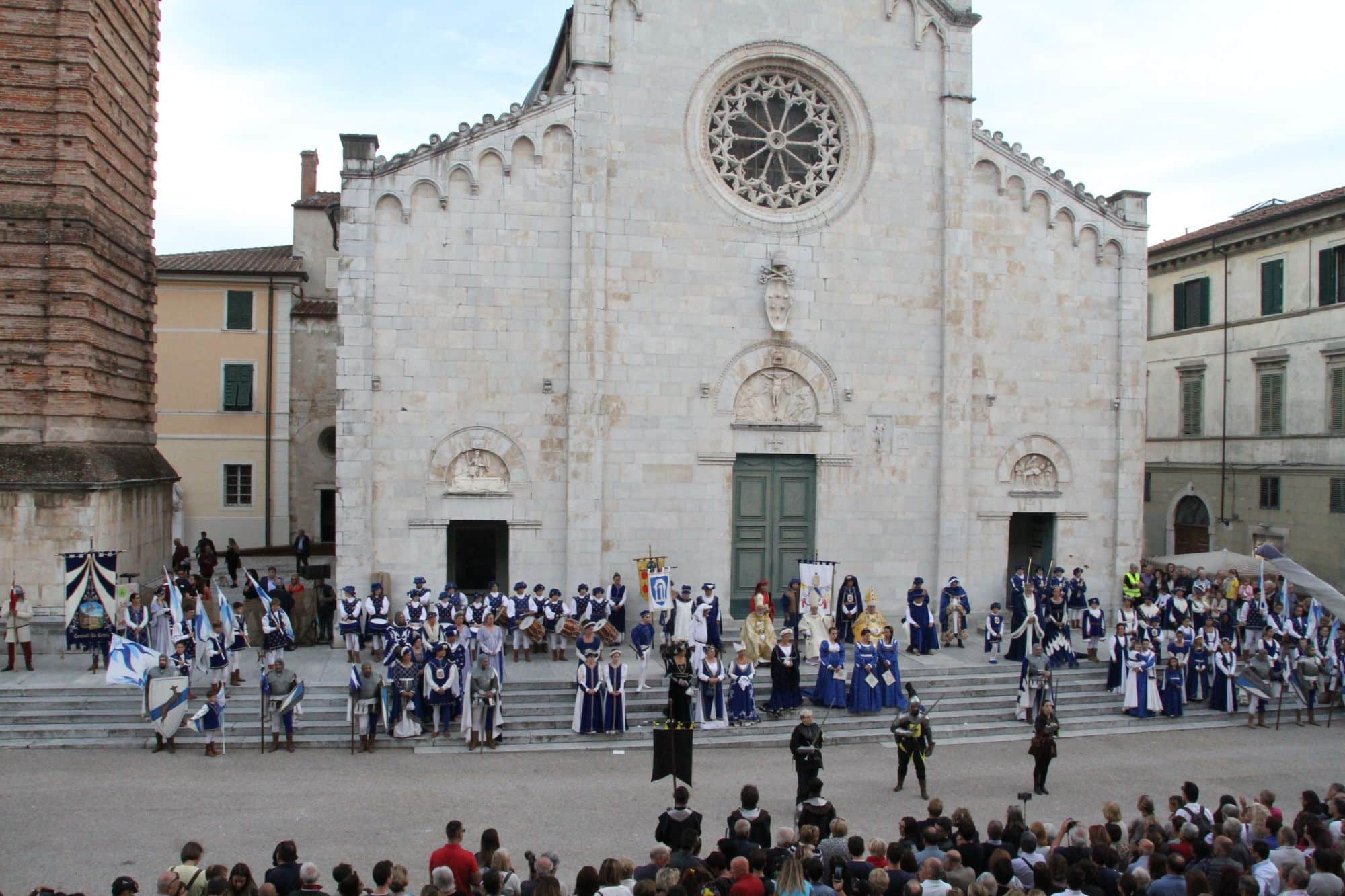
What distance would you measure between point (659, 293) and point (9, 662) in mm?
14792

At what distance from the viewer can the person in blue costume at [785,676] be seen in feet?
60.0

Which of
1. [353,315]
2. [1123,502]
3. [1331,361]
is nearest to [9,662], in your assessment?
[353,315]

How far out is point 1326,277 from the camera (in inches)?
1191

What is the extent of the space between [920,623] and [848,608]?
170 cm

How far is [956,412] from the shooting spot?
23.5 meters

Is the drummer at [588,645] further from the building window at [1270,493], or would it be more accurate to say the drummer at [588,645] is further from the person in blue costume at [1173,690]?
the building window at [1270,493]

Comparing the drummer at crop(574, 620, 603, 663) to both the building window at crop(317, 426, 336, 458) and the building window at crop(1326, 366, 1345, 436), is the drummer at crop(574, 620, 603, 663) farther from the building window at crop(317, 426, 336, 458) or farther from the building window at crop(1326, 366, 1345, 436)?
the building window at crop(1326, 366, 1345, 436)

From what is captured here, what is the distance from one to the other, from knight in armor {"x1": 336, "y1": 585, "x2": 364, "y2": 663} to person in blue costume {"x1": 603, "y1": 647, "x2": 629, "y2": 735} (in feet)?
18.6

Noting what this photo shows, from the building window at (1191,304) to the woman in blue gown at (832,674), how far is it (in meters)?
24.6

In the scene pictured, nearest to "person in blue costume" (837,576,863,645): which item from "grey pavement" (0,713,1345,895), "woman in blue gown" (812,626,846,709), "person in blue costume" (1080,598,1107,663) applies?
"woman in blue gown" (812,626,846,709)

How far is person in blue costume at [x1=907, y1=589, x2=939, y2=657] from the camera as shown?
21.7 meters

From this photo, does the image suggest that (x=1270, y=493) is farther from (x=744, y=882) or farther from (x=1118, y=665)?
(x=744, y=882)

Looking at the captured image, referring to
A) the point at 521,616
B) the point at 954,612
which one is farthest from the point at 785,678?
the point at 954,612

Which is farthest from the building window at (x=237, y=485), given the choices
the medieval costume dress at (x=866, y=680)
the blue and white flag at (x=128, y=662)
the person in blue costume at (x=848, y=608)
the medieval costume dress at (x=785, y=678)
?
the medieval costume dress at (x=866, y=680)
